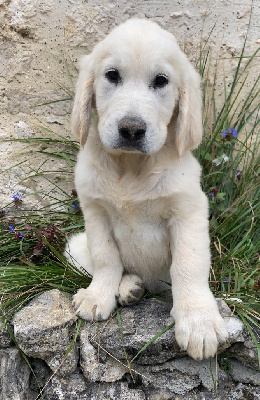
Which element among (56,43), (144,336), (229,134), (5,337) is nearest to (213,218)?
(229,134)

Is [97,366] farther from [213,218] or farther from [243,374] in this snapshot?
[213,218]

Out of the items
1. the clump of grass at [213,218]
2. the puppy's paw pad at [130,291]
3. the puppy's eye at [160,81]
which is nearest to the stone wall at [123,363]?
the puppy's paw pad at [130,291]

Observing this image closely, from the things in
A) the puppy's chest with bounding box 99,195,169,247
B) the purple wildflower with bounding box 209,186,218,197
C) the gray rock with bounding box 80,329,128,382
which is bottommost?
the gray rock with bounding box 80,329,128,382

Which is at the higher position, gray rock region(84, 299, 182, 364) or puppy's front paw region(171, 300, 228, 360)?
puppy's front paw region(171, 300, 228, 360)

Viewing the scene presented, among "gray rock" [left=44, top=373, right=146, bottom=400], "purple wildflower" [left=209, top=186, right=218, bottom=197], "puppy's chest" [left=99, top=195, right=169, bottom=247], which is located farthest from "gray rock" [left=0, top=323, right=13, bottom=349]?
"purple wildflower" [left=209, top=186, right=218, bottom=197]

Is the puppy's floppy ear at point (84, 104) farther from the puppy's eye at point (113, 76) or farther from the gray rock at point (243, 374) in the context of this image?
the gray rock at point (243, 374)

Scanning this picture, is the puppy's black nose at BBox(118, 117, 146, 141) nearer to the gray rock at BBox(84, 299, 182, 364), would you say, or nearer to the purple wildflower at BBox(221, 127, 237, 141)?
the gray rock at BBox(84, 299, 182, 364)

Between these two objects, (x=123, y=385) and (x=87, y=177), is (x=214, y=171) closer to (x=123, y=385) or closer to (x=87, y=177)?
(x=87, y=177)
